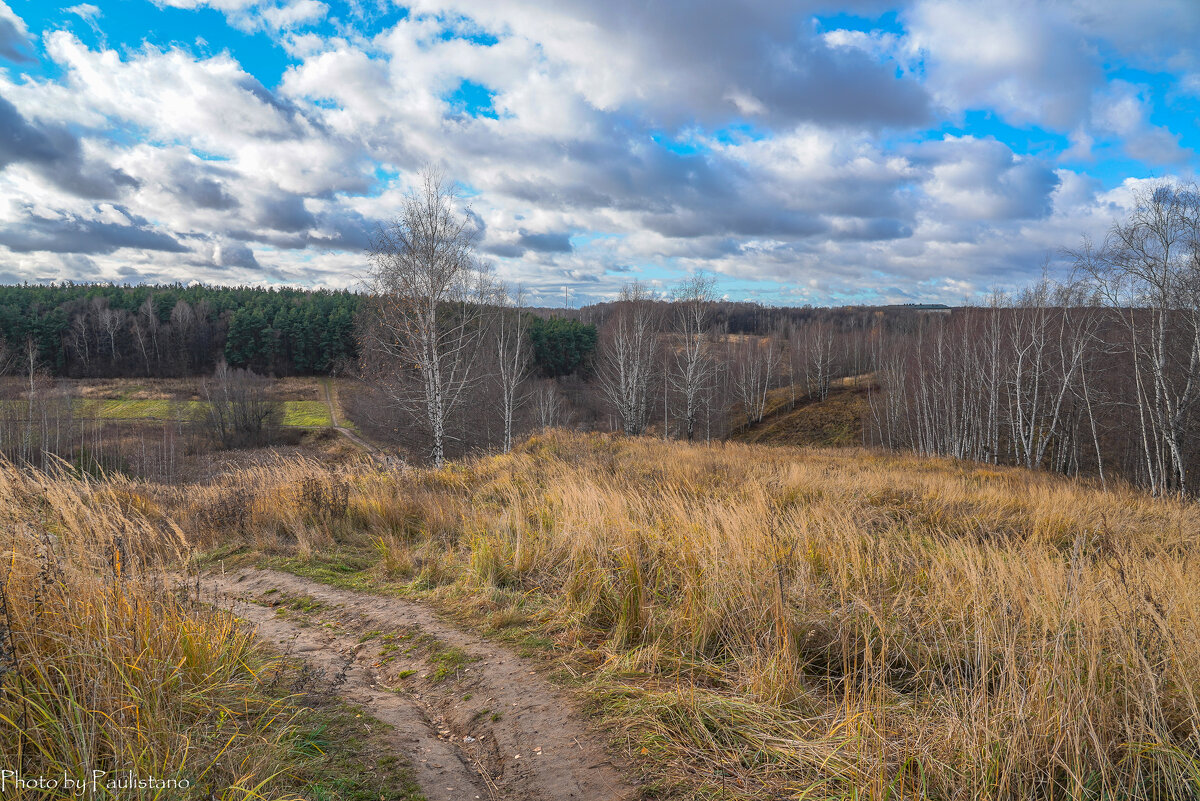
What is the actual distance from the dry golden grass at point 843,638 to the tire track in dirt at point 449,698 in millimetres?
353

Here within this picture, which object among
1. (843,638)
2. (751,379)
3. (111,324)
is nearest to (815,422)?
(751,379)

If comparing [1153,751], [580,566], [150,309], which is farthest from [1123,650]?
[150,309]

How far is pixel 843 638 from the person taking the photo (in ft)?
10.6

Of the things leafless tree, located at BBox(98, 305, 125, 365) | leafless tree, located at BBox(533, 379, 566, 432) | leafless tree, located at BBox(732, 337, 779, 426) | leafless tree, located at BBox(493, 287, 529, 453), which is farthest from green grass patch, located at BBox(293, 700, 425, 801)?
leafless tree, located at BBox(98, 305, 125, 365)

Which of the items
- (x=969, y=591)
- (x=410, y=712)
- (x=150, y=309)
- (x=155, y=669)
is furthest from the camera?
(x=150, y=309)

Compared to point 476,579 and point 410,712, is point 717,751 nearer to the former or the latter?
point 410,712

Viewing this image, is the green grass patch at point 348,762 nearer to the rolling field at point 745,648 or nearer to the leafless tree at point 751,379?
the rolling field at point 745,648

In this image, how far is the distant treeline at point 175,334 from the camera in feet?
209

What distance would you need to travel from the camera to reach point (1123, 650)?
9.07 feet

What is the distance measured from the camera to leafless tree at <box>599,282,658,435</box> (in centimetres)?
3219

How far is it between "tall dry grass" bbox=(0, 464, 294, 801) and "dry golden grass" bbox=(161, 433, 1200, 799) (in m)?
1.93

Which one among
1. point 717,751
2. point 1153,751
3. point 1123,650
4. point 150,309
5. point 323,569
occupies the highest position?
point 150,309

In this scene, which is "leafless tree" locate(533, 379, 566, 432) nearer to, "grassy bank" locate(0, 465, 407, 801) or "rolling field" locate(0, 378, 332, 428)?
"rolling field" locate(0, 378, 332, 428)

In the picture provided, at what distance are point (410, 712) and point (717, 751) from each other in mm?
1862
